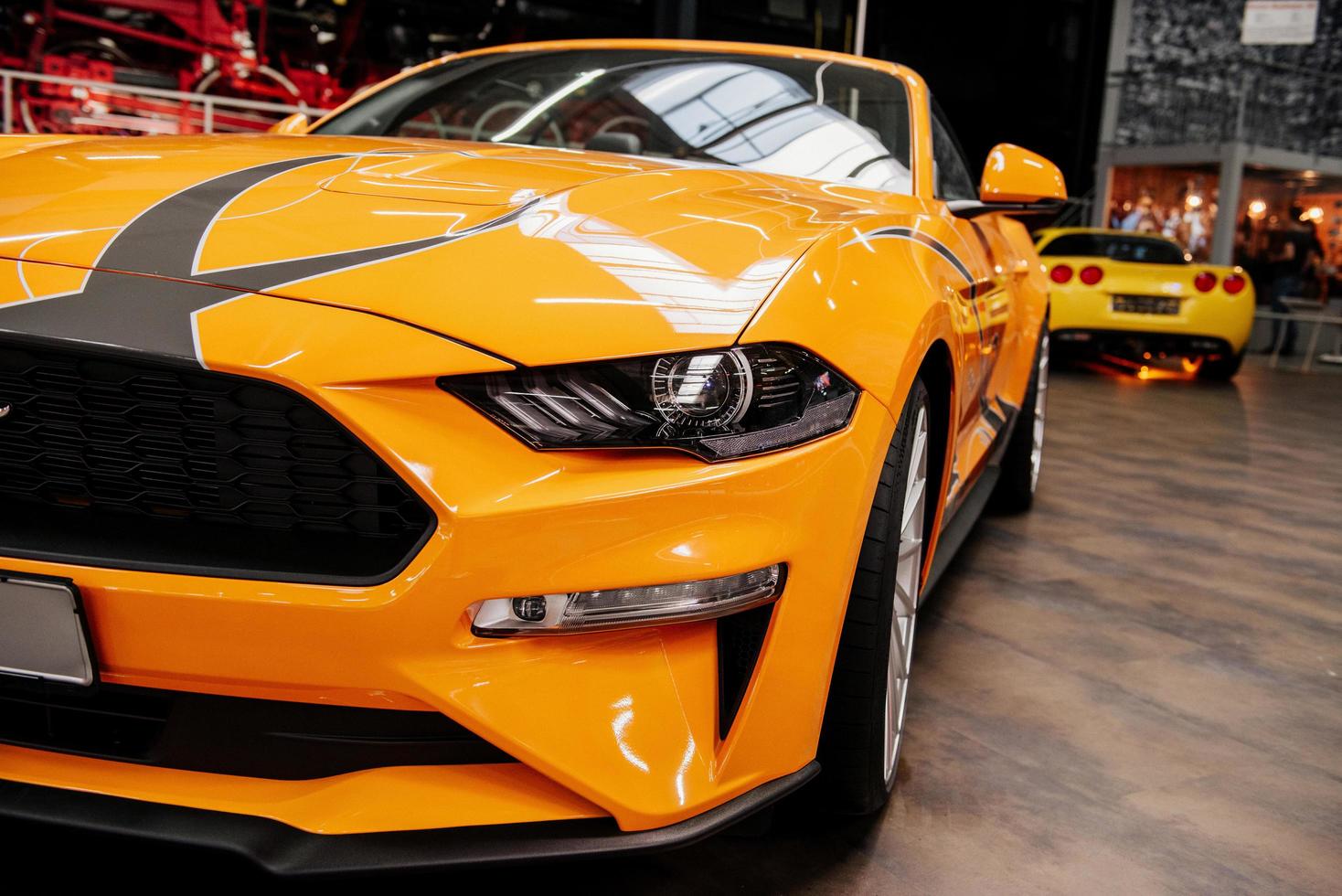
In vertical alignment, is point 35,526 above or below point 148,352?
below

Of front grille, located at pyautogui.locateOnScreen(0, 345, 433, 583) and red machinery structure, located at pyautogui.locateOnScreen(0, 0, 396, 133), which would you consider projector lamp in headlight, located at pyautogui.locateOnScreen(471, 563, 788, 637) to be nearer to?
front grille, located at pyautogui.locateOnScreen(0, 345, 433, 583)

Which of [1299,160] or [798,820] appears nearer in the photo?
[798,820]

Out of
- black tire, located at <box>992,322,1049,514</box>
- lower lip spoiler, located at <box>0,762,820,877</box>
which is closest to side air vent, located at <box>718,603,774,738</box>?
lower lip spoiler, located at <box>0,762,820,877</box>

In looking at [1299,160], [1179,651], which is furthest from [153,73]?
[1299,160]

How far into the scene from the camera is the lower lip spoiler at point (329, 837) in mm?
1093

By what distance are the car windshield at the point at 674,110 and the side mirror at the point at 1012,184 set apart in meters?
0.19

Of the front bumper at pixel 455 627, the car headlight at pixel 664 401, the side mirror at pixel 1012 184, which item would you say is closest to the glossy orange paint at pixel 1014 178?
the side mirror at pixel 1012 184

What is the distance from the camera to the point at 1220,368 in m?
9.09

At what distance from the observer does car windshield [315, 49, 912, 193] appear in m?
2.24

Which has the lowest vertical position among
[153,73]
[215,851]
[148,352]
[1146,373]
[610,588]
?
[1146,373]

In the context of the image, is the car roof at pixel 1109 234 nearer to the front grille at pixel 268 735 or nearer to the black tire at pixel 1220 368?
the black tire at pixel 1220 368

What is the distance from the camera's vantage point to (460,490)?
108 cm

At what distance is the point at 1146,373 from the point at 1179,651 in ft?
24.8

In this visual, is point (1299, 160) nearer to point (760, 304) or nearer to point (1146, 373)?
point (1146, 373)
